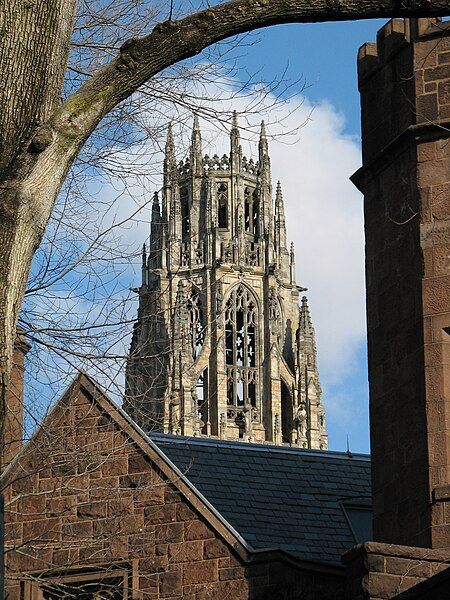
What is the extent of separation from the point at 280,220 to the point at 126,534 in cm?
8003

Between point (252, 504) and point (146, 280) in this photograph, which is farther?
point (146, 280)

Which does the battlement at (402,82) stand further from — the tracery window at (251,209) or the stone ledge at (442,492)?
the tracery window at (251,209)

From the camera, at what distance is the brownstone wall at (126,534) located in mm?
16531

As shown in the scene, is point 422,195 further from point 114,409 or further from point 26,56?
point 26,56

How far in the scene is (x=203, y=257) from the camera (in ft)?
312

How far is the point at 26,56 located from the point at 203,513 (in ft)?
29.0

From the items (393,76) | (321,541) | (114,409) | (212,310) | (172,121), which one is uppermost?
(212,310)

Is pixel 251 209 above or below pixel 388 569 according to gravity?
above

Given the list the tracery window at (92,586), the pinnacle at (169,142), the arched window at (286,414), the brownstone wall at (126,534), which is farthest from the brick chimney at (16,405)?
the arched window at (286,414)

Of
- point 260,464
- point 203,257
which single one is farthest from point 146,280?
point 260,464

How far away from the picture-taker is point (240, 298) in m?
94.1

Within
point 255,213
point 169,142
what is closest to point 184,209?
point 255,213

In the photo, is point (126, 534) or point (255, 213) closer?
point (126, 534)

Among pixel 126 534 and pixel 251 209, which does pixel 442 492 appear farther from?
pixel 251 209
